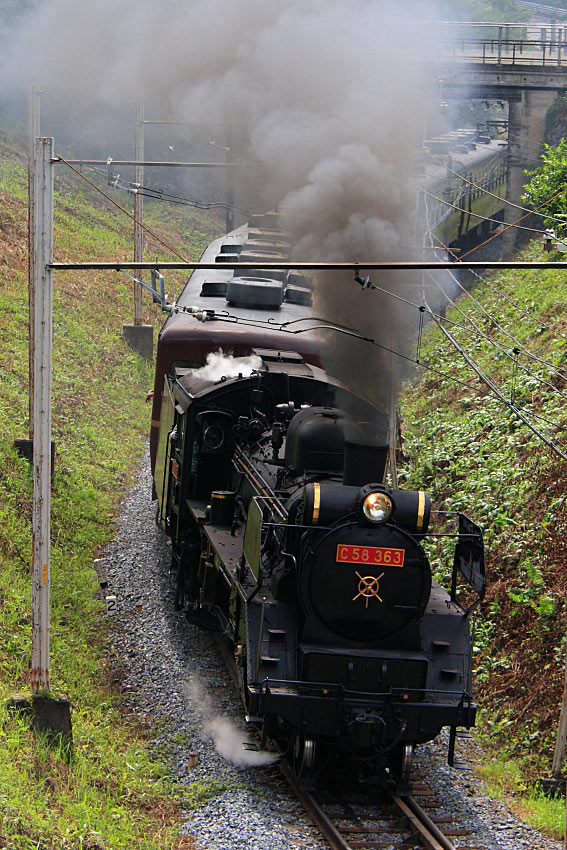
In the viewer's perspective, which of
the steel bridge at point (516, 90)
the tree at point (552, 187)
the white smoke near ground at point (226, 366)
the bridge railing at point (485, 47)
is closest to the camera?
the white smoke near ground at point (226, 366)

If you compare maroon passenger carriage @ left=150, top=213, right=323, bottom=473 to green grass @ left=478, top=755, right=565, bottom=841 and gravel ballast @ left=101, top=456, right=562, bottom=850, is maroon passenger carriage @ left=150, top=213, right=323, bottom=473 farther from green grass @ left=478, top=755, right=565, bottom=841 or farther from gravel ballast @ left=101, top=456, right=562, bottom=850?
green grass @ left=478, top=755, right=565, bottom=841

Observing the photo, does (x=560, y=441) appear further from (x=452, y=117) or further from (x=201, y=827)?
(x=452, y=117)

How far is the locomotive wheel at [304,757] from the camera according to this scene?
23.8 feet

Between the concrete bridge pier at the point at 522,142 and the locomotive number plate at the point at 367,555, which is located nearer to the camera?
the locomotive number plate at the point at 367,555

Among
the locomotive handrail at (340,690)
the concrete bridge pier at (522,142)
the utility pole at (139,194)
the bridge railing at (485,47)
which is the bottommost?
the locomotive handrail at (340,690)

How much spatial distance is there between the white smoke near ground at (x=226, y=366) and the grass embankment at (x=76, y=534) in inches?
114

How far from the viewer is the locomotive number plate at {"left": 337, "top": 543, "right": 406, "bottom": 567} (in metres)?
7.18

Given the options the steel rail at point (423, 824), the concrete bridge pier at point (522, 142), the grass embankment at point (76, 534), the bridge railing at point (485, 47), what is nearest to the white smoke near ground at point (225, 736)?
the grass embankment at point (76, 534)

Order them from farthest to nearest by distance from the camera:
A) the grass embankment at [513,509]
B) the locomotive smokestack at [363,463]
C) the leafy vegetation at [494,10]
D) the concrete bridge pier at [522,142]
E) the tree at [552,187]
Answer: the leafy vegetation at [494,10] < the concrete bridge pier at [522,142] < the tree at [552,187] < the grass embankment at [513,509] < the locomotive smokestack at [363,463]

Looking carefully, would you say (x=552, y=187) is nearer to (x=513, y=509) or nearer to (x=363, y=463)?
(x=513, y=509)

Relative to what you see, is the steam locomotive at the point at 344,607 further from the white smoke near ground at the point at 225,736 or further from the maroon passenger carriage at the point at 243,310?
the maroon passenger carriage at the point at 243,310

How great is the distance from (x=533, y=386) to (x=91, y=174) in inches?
1134

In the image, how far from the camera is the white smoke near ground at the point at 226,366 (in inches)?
444

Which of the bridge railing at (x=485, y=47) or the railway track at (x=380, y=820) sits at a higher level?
the bridge railing at (x=485, y=47)
